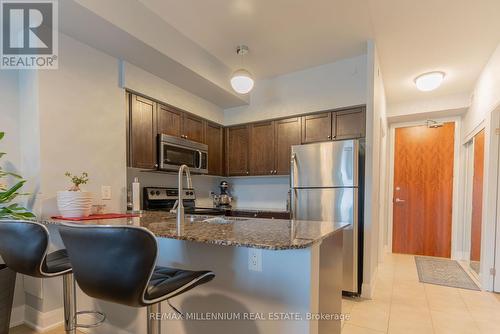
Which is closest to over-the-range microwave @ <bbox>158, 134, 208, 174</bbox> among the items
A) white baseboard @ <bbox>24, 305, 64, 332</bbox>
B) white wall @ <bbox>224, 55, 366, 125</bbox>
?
white wall @ <bbox>224, 55, 366, 125</bbox>

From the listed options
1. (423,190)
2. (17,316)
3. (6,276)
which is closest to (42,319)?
(17,316)

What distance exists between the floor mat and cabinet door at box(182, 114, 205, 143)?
3383 mm

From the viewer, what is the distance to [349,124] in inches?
125

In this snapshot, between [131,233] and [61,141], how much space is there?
1.77 meters

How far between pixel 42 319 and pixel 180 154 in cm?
193

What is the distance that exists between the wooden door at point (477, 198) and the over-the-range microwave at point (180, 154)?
3.55 m

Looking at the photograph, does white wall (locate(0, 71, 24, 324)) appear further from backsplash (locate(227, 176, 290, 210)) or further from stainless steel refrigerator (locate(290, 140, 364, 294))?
backsplash (locate(227, 176, 290, 210))

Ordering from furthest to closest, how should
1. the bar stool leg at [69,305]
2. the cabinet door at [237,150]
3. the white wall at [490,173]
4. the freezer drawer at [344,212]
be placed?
the cabinet door at [237,150], the white wall at [490,173], the freezer drawer at [344,212], the bar stool leg at [69,305]

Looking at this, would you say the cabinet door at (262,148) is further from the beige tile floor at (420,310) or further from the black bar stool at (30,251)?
the black bar stool at (30,251)

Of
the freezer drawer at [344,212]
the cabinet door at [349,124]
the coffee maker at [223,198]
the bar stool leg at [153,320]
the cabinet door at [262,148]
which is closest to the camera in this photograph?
the bar stool leg at [153,320]

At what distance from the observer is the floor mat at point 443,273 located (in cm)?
318

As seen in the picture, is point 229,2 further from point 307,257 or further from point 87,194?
point 307,257

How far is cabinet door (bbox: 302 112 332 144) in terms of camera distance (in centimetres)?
333

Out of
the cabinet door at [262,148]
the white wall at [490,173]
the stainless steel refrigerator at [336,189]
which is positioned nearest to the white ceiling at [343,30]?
the white wall at [490,173]
